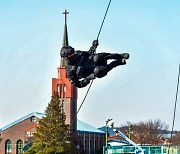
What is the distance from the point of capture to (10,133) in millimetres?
64312

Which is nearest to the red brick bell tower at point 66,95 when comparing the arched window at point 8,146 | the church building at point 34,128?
the church building at point 34,128

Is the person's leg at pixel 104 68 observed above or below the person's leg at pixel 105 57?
below

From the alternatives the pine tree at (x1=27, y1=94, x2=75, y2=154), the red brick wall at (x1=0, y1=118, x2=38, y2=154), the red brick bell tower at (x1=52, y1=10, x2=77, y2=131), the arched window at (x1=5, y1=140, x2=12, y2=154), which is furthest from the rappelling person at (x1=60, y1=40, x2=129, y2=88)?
the arched window at (x1=5, y1=140, x2=12, y2=154)

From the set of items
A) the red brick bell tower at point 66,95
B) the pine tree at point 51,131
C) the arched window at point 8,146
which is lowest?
the arched window at point 8,146

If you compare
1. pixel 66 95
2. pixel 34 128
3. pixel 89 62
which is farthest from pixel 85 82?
pixel 34 128

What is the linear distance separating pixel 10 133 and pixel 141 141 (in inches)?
737

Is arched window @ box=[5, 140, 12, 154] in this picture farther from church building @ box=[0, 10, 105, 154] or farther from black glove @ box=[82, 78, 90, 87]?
black glove @ box=[82, 78, 90, 87]

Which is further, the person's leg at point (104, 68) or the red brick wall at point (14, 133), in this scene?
the red brick wall at point (14, 133)

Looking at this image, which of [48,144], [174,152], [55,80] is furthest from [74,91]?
[174,152]

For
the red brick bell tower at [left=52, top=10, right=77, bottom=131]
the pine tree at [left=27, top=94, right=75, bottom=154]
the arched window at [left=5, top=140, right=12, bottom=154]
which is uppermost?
the red brick bell tower at [left=52, top=10, right=77, bottom=131]

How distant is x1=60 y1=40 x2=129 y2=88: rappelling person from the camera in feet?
23.1

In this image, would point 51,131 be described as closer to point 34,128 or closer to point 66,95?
point 66,95

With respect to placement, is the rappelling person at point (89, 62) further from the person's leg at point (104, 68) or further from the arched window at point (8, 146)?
the arched window at point (8, 146)

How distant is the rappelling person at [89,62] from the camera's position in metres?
7.03
